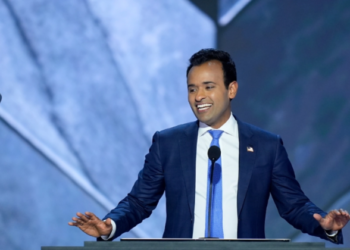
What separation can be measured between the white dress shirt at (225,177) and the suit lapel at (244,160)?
0.07 ft

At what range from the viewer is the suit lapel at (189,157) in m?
2.48

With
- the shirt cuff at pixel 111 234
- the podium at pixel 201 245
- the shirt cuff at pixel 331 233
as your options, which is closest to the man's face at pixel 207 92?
the shirt cuff at pixel 111 234

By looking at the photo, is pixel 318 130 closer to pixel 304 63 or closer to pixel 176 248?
pixel 304 63

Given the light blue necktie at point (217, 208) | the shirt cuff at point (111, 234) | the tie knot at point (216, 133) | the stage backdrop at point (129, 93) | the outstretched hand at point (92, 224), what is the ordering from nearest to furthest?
the outstretched hand at point (92, 224)
the shirt cuff at point (111, 234)
the light blue necktie at point (217, 208)
the tie knot at point (216, 133)
the stage backdrop at point (129, 93)

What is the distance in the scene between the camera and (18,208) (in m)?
3.95

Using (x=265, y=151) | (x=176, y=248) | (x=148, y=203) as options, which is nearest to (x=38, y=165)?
(x=148, y=203)

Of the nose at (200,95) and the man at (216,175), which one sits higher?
the nose at (200,95)

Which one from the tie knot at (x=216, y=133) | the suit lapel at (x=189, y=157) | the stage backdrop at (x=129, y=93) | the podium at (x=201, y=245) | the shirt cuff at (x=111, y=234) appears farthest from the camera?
the stage backdrop at (x=129, y=93)

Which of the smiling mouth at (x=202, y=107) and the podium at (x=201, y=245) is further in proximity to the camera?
the smiling mouth at (x=202, y=107)

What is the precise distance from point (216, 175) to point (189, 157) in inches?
6.5

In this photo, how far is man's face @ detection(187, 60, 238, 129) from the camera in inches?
99.5

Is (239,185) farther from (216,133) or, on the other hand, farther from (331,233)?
(331,233)

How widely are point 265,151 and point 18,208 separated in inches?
83.8

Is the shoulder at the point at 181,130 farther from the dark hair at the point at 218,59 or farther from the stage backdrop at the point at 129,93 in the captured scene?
the stage backdrop at the point at 129,93
